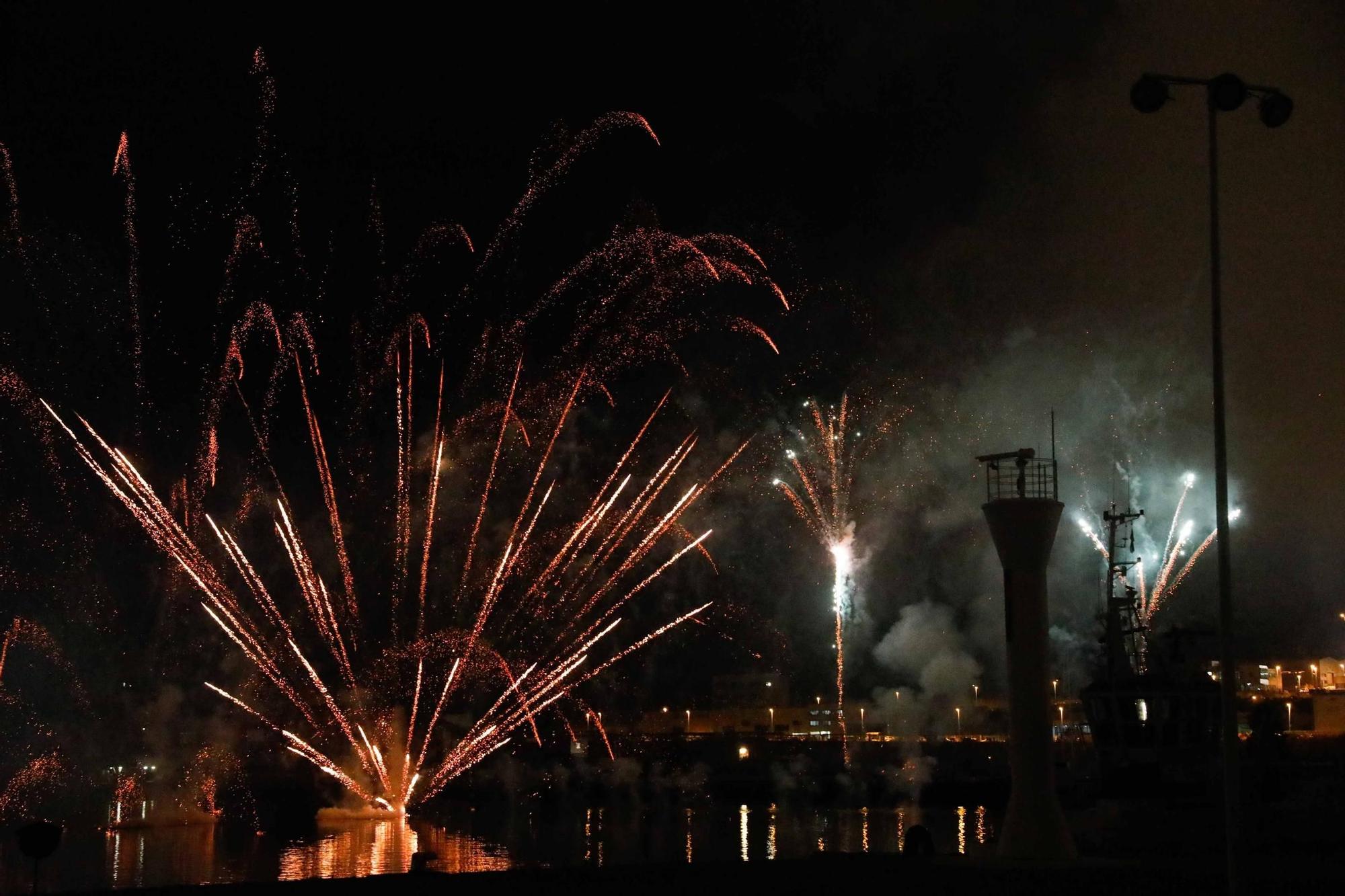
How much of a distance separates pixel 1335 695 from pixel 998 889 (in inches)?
3110

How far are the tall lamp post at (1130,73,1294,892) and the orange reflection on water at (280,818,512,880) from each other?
87.1ft

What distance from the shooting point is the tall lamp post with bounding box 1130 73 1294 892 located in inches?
704

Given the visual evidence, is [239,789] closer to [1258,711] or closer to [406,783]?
[406,783]

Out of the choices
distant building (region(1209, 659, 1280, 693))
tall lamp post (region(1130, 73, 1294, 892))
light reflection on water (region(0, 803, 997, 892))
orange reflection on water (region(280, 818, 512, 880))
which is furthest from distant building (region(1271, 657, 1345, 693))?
tall lamp post (region(1130, 73, 1294, 892))

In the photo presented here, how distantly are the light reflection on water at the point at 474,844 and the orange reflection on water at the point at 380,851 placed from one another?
4.0 inches

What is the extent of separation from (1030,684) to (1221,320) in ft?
32.4

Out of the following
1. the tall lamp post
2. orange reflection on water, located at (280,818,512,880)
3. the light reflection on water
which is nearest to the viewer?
the tall lamp post

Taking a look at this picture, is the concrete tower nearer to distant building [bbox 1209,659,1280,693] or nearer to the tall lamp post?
the tall lamp post

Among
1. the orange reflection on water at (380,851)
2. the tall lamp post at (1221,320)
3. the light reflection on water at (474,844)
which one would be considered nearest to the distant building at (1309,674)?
the light reflection on water at (474,844)

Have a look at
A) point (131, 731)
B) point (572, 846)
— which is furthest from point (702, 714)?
point (572, 846)

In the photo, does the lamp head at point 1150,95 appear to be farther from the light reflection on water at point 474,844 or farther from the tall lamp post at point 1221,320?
the light reflection on water at point 474,844

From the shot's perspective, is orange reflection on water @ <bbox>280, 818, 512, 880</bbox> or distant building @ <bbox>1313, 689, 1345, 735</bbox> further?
distant building @ <bbox>1313, 689, 1345, 735</bbox>

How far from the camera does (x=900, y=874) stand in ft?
81.0

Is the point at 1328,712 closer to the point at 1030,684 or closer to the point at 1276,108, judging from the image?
the point at 1030,684
